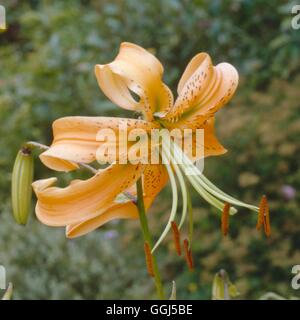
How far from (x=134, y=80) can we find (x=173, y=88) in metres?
2.22

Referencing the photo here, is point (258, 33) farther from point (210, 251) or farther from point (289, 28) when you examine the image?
point (210, 251)

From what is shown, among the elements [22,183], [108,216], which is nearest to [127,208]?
[108,216]

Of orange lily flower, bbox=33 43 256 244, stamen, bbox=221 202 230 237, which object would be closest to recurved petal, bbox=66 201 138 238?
orange lily flower, bbox=33 43 256 244

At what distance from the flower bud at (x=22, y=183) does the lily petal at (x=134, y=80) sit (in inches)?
4.8

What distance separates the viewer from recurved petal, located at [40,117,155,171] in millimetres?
772

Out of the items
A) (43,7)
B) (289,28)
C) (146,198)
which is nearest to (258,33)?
(289,28)

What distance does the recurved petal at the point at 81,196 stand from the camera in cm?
77

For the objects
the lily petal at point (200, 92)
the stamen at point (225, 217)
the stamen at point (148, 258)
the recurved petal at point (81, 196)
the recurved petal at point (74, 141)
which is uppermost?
the lily petal at point (200, 92)

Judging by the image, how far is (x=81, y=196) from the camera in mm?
786

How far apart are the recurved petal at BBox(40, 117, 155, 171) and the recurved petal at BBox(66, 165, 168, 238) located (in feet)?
0.20

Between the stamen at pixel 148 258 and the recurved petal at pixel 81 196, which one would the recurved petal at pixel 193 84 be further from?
the stamen at pixel 148 258

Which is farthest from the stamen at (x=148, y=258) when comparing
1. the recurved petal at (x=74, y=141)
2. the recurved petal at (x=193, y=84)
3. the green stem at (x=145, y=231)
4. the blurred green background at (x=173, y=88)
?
the blurred green background at (x=173, y=88)

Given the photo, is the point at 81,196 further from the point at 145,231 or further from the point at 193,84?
the point at 193,84

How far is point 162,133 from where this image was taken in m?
0.88
